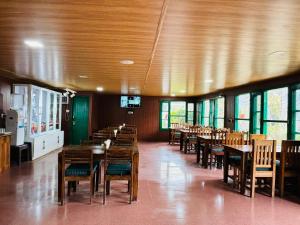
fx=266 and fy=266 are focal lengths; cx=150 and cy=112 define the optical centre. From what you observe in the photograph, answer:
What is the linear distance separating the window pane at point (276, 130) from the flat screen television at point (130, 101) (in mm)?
7148

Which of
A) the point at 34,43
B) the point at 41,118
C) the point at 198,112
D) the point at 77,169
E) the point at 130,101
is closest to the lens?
the point at 34,43

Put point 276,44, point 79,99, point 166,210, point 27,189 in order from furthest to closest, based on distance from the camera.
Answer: point 79,99
point 27,189
point 166,210
point 276,44

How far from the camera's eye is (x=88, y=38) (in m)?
3.37

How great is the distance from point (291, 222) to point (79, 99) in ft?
31.8

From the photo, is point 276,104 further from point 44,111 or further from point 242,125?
point 44,111

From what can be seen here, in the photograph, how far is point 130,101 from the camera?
1308cm

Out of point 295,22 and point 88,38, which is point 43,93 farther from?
point 295,22

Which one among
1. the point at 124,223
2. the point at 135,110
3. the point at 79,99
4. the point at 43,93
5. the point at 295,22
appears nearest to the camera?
the point at 295,22

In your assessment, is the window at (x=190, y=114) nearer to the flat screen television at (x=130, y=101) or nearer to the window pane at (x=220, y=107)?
the flat screen television at (x=130, y=101)

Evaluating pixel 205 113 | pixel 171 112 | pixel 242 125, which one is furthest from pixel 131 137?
pixel 171 112

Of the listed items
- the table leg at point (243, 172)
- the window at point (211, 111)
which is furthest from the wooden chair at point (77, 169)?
the window at point (211, 111)

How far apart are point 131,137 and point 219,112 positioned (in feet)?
18.7

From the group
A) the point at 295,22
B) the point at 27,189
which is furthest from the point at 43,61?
the point at 295,22

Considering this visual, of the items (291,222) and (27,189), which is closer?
(291,222)
